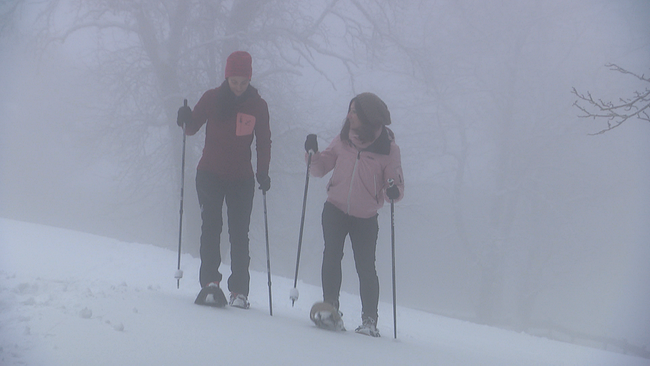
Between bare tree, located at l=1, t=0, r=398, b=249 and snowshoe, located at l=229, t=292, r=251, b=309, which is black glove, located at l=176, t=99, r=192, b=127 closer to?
snowshoe, located at l=229, t=292, r=251, b=309

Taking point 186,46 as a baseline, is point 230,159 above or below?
below

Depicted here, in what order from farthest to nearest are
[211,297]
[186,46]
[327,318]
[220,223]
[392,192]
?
[186,46] → [220,223] → [392,192] → [211,297] → [327,318]

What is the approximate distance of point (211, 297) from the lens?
372 centimetres

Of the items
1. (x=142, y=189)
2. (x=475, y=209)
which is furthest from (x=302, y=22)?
(x=475, y=209)

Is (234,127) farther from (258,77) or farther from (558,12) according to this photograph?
(558,12)

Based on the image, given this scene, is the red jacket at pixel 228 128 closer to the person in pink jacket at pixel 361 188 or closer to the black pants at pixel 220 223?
the black pants at pixel 220 223

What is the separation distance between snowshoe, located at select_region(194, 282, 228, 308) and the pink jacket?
1.13m

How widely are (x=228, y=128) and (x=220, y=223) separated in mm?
794

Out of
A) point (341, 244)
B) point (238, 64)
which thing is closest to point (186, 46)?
point (238, 64)

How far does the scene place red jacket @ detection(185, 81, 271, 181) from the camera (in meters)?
4.03

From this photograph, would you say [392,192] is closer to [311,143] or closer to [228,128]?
[311,143]

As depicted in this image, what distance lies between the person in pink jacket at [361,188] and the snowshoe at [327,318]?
297 mm

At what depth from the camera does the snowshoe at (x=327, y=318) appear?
3.61 meters

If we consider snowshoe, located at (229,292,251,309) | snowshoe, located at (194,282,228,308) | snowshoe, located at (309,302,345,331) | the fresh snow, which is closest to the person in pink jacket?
snowshoe, located at (309,302,345,331)
